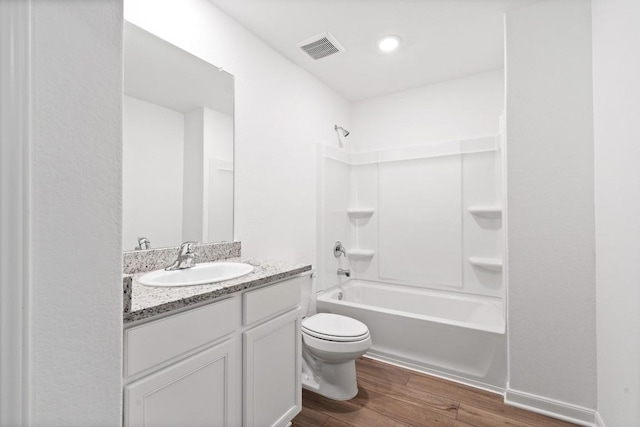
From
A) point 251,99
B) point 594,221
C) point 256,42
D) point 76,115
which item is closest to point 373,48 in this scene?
point 256,42

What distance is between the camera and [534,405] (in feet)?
5.87

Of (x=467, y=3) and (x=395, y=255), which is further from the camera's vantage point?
(x=395, y=255)

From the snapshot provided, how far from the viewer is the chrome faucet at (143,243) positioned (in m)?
1.47

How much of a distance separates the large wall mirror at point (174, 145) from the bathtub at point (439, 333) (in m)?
1.40

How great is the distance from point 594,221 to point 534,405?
46.8 inches

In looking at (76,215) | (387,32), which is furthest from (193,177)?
(387,32)

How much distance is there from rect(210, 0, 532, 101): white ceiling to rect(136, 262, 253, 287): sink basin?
1.63 m

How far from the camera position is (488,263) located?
8.44 ft

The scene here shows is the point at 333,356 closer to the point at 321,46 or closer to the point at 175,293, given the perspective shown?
the point at 175,293

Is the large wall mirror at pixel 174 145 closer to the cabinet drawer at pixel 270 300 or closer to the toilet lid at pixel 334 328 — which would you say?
the cabinet drawer at pixel 270 300

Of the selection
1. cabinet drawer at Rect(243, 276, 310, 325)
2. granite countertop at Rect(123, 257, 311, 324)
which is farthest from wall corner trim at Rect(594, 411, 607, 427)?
granite countertop at Rect(123, 257, 311, 324)

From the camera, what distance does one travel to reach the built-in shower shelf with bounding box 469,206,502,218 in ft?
8.37

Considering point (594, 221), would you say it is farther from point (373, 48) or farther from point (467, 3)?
point (373, 48)

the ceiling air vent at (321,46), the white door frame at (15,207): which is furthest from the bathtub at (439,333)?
the white door frame at (15,207)
